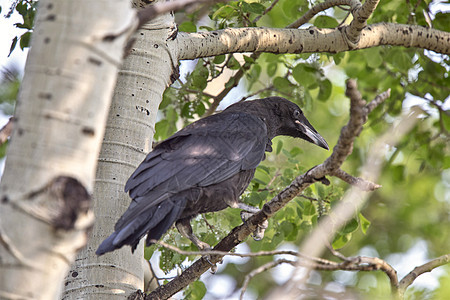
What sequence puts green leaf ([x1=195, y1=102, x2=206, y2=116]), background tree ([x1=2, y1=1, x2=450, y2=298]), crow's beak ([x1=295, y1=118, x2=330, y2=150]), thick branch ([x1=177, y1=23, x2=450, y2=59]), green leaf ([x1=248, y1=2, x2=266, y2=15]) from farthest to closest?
green leaf ([x1=195, y1=102, x2=206, y2=116]), crow's beak ([x1=295, y1=118, x2=330, y2=150]), green leaf ([x1=248, y1=2, x2=266, y2=15]), thick branch ([x1=177, y1=23, x2=450, y2=59]), background tree ([x1=2, y1=1, x2=450, y2=298])

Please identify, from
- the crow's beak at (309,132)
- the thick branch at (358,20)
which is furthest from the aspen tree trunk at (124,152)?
the crow's beak at (309,132)

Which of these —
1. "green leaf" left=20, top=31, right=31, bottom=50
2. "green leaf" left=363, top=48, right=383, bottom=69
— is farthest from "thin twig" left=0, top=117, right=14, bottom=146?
"green leaf" left=363, top=48, right=383, bottom=69

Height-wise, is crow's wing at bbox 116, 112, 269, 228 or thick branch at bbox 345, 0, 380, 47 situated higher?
thick branch at bbox 345, 0, 380, 47

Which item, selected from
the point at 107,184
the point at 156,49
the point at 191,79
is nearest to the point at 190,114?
the point at 191,79

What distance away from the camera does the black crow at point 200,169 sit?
2.97 metres

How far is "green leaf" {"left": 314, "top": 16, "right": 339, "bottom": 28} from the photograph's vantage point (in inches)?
179

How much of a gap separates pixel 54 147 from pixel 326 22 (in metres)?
3.56

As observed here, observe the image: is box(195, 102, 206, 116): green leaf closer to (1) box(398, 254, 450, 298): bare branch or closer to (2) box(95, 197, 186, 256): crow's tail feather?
(2) box(95, 197, 186, 256): crow's tail feather

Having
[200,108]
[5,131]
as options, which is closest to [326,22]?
[200,108]

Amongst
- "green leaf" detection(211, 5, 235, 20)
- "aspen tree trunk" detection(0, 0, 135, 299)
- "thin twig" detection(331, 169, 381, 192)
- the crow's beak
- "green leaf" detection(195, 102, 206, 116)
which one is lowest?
"aspen tree trunk" detection(0, 0, 135, 299)

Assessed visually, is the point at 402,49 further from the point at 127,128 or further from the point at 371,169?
the point at 371,169

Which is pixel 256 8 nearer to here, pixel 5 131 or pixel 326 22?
pixel 326 22

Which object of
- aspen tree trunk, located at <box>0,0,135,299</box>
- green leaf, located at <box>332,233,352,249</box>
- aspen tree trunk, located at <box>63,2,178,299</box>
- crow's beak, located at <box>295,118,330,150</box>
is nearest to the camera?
aspen tree trunk, located at <box>0,0,135,299</box>

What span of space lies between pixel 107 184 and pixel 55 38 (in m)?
1.80
